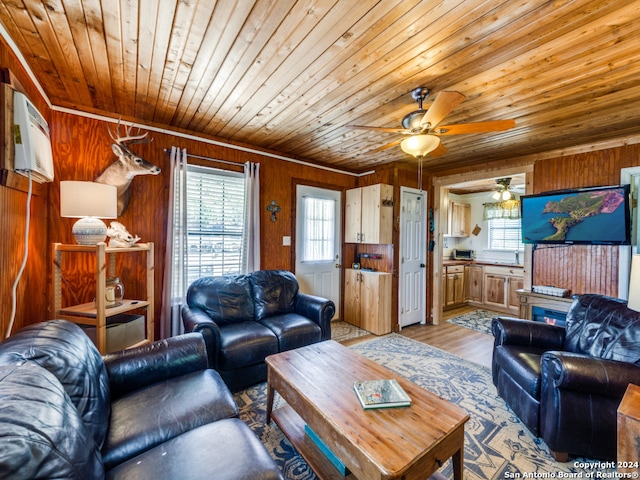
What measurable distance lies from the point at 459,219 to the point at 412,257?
247 centimetres

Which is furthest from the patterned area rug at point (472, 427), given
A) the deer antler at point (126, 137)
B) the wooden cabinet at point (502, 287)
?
the wooden cabinet at point (502, 287)

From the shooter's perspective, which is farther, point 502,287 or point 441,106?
point 502,287

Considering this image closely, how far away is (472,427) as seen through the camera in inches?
76.9

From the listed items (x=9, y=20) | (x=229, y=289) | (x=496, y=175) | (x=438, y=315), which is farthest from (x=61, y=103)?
(x=438, y=315)

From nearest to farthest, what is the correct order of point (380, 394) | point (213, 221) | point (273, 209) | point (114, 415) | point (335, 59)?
point (114, 415) → point (380, 394) → point (335, 59) → point (213, 221) → point (273, 209)

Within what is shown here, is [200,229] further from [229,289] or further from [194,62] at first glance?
[194,62]

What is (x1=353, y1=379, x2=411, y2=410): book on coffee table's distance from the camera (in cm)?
140

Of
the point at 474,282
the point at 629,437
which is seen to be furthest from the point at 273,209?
the point at 474,282

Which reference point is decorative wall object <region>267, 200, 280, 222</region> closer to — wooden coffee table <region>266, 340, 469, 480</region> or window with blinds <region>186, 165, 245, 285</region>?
window with blinds <region>186, 165, 245, 285</region>

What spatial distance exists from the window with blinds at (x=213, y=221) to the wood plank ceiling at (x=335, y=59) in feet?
2.23

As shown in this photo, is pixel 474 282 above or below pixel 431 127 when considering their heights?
below

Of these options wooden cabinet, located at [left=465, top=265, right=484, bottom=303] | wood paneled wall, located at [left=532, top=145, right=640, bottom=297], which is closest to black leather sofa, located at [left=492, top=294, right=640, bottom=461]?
wood paneled wall, located at [left=532, top=145, right=640, bottom=297]

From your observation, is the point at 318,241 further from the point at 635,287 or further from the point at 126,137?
the point at 635,287

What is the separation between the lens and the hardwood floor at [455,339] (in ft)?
10.6
